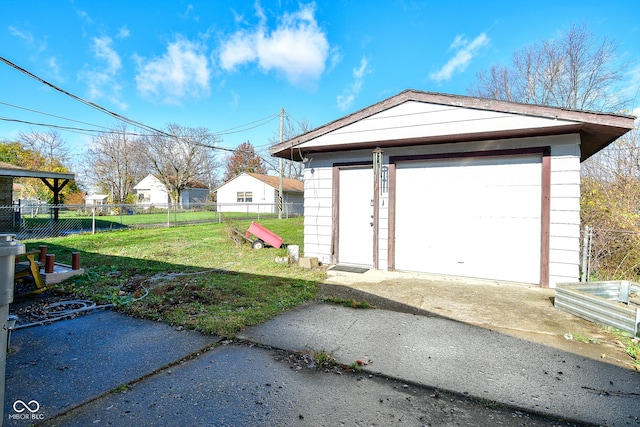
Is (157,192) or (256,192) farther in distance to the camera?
(157,192)

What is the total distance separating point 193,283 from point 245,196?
99.0 feet

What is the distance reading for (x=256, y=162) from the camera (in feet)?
155

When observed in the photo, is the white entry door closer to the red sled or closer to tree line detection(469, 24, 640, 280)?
the red sled

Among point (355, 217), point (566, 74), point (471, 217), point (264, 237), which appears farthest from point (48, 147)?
point (566, 74)

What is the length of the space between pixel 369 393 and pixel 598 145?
6181mm

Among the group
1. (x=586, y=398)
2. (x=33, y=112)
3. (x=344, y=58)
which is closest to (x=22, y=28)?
(x=33, y=112)

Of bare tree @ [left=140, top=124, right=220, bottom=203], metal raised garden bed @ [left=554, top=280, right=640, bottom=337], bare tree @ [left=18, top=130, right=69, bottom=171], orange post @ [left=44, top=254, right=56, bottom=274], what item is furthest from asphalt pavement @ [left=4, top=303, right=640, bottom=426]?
bare tree @ [left=18, top=130, right=69, bottom=171]

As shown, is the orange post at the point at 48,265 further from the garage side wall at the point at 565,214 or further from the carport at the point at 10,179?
the carport at the point at 10,179

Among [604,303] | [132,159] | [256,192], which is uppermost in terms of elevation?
[132,159]

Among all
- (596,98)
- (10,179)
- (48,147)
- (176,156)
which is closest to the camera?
(10,179)

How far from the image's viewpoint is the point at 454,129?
5305 millimetres

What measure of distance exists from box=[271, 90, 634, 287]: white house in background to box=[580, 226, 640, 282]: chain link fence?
1.12 m
